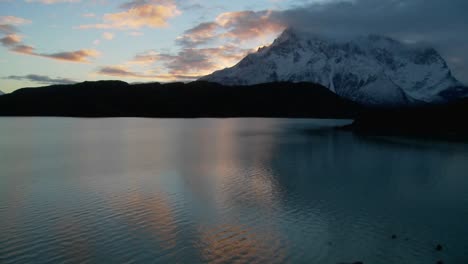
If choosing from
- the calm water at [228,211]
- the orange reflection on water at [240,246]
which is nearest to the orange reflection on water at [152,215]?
the calm water at [228,211]

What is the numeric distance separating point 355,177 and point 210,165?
918 inches

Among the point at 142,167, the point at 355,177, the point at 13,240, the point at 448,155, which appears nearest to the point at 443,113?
the point at 448,155

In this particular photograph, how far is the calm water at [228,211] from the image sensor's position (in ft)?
84.3

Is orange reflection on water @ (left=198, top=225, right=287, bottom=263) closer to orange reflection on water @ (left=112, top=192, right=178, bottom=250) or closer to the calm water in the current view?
the calm water

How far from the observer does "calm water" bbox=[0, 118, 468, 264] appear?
25.7m

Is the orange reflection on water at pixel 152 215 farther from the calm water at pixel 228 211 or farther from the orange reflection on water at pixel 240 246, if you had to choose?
the orange reflection on water at pixel 240 246

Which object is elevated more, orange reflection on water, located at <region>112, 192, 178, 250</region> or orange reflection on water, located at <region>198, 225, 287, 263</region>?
orange reflection on water, located at <region>112, 192, 178, 250</region>

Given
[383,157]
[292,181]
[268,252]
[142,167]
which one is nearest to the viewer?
[268,252]

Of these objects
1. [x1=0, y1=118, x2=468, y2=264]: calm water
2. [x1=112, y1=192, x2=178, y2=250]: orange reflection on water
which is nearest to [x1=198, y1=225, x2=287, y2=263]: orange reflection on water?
[x1=0, y1=118, x2=468, y2=264]: calm water

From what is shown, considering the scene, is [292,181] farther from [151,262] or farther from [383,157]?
[383,157]

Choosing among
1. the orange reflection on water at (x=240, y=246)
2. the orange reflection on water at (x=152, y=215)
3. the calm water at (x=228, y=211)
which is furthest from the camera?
the orange reflection on water at (x=152, y=215)

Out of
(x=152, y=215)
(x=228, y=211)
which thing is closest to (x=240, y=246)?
(x=228, y=211)

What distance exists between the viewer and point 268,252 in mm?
25812

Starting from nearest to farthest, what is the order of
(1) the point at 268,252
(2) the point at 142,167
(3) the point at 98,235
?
(1) the point at 268,252
(3) the point at 98,235
(2) the point at 142,167
